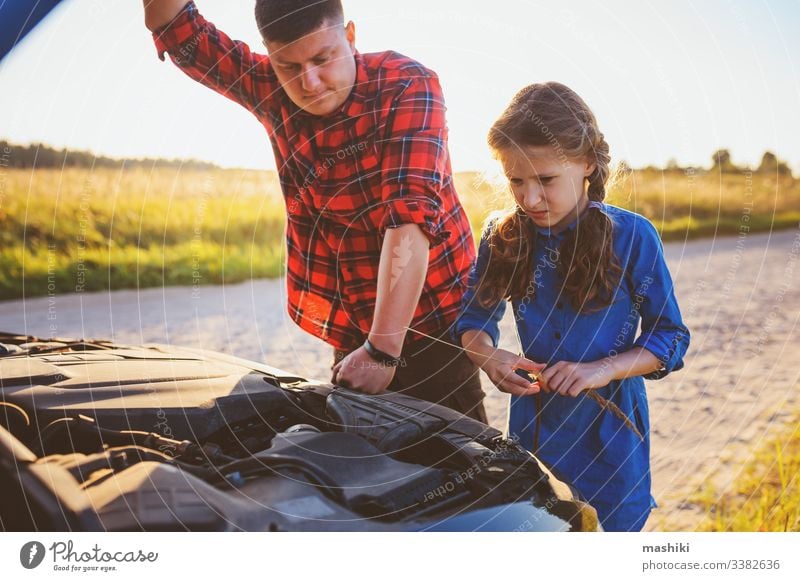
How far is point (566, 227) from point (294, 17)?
0.65m

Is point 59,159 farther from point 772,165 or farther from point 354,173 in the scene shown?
point 772,165

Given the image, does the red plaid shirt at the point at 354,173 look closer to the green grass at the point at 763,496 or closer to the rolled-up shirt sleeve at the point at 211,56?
the rolled-up shirt sleeve at the point at 211,56

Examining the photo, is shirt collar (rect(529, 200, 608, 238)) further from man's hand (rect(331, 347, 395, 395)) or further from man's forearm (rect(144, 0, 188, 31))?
man's forearm (rect(144, 0, 188, 31))

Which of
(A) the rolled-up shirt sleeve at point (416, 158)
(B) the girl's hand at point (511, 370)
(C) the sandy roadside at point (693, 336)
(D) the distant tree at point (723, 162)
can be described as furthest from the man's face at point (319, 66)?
(C) the sandy roadside at point (693, 336)

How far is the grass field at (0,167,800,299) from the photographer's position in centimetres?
211

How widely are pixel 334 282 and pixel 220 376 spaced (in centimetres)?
38

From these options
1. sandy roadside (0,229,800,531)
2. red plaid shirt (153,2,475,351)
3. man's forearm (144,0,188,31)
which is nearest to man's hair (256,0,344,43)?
red plaid shirt (153,2,475,351)

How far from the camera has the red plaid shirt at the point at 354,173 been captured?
1517 mm

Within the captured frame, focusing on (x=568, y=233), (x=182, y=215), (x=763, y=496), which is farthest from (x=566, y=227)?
(x=182, y=215)

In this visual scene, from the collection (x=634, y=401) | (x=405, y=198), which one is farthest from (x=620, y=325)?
(x=405, y=198)

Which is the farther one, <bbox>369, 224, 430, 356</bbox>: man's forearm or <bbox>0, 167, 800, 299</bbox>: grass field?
<bbox>0, 167, 800, 299</bbox>: grass field

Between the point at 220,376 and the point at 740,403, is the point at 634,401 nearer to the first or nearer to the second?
the point at 220,376

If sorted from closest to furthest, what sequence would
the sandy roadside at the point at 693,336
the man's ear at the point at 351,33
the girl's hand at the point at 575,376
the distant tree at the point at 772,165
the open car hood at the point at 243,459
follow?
the open car hood at the point at 243,459 < the girl's hand at the point at 575,376 < the man's ear at the point at 351,33 < the distant tree at the point at 772,165 < the sandy roadside at the point at 693,336

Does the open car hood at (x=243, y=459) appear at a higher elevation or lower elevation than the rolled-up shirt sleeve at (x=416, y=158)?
lower
